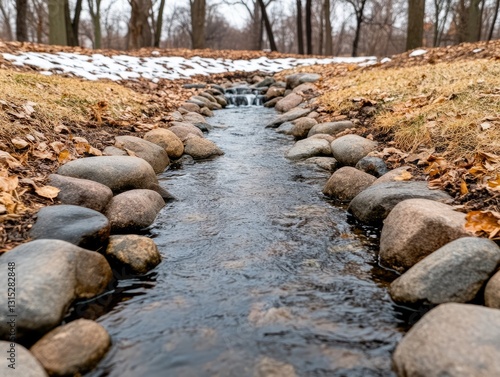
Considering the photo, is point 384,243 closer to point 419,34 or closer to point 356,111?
point 356,111

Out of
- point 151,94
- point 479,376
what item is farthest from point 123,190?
point 151,94

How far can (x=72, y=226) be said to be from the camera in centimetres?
272

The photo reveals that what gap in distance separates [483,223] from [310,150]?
312 cm

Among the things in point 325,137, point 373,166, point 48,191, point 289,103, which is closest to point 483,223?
point 373,166

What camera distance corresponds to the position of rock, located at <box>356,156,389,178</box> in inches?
170

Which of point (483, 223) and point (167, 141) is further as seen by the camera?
point (167, 141)

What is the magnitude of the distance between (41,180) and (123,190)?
71 centimetres

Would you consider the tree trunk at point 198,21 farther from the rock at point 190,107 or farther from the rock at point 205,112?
the rock at point 190,107

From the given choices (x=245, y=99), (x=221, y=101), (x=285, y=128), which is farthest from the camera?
(x=245, y=99)

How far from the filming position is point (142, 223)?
3.40 metres

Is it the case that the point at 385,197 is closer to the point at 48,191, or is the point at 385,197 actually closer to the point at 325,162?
the point at 325,162

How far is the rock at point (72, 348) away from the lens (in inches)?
73.2

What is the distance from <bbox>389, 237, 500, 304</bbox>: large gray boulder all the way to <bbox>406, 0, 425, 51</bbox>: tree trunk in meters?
12.0

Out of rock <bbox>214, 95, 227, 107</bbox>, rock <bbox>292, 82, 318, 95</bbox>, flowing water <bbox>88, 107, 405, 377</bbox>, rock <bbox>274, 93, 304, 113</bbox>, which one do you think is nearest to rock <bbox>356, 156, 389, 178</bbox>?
flowing water <bbox>88, 107, 405, 377</bbox>
